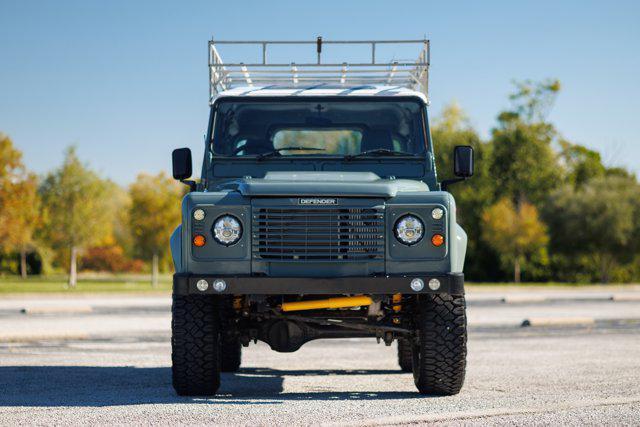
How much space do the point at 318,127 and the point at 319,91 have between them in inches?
17.6

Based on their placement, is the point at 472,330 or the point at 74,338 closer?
the point at 74,338

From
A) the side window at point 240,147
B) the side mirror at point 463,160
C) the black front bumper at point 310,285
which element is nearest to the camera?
the black front bumper at point 310,285

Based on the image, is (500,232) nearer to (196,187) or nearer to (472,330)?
(472,330)

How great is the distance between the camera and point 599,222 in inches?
2169

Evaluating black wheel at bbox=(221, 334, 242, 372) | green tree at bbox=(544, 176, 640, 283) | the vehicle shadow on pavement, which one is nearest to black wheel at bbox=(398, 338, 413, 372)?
the vehicle shadow on pavement

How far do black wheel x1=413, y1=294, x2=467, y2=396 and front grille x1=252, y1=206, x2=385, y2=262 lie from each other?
0.76 metres

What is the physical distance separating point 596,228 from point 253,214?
50026 millimetres

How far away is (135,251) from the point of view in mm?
52219

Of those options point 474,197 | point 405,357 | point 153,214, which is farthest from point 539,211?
point 405,357

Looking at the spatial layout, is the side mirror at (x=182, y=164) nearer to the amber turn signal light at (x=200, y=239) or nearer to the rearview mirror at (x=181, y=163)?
the rearview mirror at (x=181, y=163)

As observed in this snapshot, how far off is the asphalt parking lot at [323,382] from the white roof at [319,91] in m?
2.93

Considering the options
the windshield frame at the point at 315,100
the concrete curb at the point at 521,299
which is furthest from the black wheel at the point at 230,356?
the concrete curb at the point at 521,299

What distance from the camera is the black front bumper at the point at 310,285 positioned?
782 cm

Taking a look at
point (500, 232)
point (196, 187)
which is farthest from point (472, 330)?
point (500, 232)
